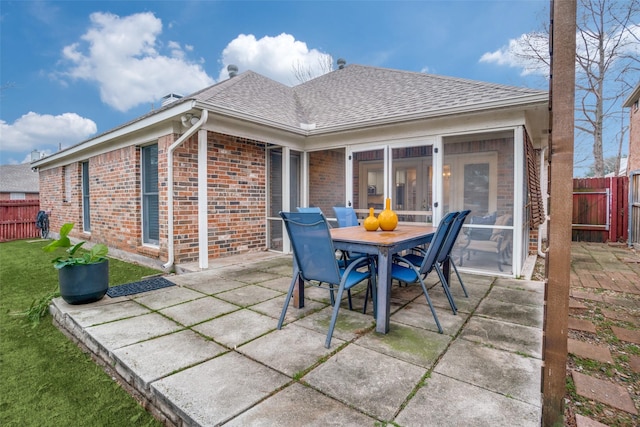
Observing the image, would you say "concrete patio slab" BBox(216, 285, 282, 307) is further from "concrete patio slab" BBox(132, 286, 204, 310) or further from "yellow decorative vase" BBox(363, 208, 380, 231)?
"yellow decorative vase" BBox(363, 208, 380, 231)

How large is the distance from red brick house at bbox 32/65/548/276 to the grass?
1.99 m

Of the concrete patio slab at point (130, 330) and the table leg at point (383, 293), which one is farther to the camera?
the table leg at point (383, 293)

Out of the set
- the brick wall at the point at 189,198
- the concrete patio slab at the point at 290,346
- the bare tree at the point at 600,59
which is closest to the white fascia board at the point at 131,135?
the brick wall at the point at 189,198

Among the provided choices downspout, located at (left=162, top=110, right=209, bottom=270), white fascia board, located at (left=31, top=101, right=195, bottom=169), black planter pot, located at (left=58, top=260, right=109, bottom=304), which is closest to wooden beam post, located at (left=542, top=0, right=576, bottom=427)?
black planter pot, located at (left=58, top=260, right=109, bottom=304)

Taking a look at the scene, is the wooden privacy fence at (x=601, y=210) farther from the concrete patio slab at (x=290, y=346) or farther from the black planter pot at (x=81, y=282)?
the black planter pot at (x=81, y=282)

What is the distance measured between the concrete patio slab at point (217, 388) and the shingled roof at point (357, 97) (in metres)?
3.53

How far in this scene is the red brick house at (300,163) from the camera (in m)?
4.46

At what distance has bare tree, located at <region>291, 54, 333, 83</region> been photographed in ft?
48.2

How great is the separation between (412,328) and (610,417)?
123 centimetres

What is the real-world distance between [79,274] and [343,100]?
19.5 feet

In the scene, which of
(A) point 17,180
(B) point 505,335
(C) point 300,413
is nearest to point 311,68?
(B) point 505,335

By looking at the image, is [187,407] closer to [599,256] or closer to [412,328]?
[412,328]

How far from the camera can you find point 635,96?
8.83 meters

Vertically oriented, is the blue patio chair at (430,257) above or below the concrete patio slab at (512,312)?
above
